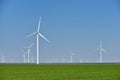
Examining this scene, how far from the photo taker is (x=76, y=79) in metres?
40.8

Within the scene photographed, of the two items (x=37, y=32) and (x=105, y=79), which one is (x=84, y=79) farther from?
(x=37, y=32)

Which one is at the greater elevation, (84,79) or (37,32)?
(37,32)

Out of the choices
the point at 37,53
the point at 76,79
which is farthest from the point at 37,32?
the point at 76,79

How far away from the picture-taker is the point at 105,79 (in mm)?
40219

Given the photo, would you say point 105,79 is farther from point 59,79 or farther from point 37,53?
point 37,53

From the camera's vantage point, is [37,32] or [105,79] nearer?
[105,79]

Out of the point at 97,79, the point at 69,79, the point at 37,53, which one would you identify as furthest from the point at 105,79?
the point at 37,53

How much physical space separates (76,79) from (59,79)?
1836 mm

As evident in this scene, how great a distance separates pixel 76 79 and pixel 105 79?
3078mm

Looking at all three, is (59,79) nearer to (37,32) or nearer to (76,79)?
(76,79)

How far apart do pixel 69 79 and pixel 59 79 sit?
1.06 meters

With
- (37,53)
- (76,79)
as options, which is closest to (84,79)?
(76,79)

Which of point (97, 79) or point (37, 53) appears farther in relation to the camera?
point (37, 53)

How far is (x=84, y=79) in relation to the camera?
40969 millimetres
